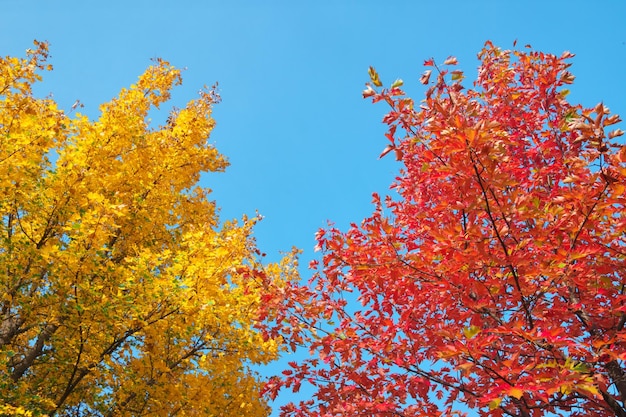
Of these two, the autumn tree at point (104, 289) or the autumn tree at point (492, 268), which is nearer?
the autumn tree at point (492, 268)

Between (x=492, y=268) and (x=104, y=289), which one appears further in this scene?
(x=104, y=289)

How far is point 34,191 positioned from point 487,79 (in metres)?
6.22

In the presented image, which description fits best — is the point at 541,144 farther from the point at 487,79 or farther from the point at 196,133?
the point at 196,133

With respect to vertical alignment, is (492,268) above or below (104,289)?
below

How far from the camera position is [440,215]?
4.80 meters

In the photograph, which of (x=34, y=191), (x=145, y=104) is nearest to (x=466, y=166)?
(x=34, y=191)

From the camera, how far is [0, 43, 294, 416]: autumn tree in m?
5.82

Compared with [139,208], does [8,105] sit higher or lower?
higher

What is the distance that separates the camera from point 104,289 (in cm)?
670

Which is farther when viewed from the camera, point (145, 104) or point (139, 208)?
point (145, 104)

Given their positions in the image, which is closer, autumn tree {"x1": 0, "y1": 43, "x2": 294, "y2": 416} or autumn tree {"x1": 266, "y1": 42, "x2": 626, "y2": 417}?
autumn tree {"x1": 266, "y1": 42, "x2": 626, "y2": 417}

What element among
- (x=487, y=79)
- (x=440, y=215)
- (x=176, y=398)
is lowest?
(x=176, y=398)

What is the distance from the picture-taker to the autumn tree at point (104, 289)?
229 inches

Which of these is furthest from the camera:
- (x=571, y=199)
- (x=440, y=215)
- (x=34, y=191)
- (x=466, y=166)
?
(x=34, y=191)
